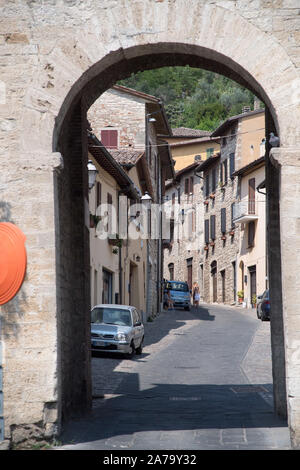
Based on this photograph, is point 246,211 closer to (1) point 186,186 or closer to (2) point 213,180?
(2) point 213,180

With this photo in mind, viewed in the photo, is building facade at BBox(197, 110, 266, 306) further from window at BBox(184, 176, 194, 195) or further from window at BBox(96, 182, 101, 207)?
window at BBox(96, 182, 101, 207)

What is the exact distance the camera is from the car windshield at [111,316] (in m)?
19.9

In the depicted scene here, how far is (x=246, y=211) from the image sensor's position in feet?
139

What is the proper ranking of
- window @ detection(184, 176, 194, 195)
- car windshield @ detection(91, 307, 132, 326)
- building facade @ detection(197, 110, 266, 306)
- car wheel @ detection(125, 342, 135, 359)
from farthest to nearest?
1. window @ detection(184, 176, 194, 195)
2. building facade @ detection(197, 110, 266, 306)
3. car windshield @ detection(91, 307, 132, 326)
4. car wheel @ detection(125, 342, 135, 359)

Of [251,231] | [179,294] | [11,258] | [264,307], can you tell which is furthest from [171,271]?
[11,258]

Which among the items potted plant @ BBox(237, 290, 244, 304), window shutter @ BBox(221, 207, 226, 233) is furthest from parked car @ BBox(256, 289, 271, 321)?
window shutter @ BBox(221, 207, 226, 233)

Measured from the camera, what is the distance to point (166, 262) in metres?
63.7

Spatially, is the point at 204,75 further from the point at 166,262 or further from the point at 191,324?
the point at 191,324

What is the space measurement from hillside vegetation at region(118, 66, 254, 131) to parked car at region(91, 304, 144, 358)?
44.9 m

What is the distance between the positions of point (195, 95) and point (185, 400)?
64.2m

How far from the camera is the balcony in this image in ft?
138

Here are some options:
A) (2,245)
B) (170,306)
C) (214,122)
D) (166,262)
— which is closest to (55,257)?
(2,245)

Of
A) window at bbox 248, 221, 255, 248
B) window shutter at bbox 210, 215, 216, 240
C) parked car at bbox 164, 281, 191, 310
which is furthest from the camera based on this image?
window shutter at bbox 210, 215, 216, 240

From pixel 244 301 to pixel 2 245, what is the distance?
36.7m
